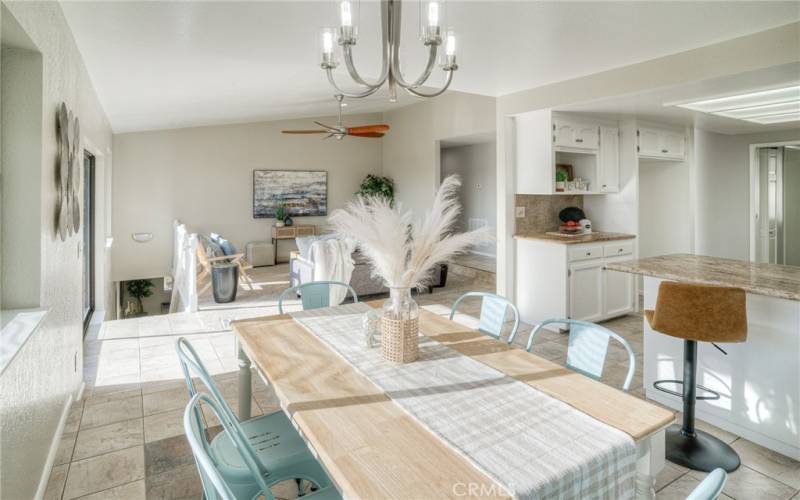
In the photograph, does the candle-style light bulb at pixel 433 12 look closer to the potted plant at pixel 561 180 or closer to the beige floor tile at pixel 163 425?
the beige floor tile at pixel 163 425

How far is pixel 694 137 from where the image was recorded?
553 cm

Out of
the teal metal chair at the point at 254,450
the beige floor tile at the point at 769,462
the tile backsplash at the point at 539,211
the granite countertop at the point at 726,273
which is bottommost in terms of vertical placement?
the beige floor tile at the point at 769,462

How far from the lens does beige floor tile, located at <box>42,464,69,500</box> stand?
206 cm

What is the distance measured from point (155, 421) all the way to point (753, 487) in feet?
10.5

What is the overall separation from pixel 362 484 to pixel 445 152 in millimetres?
9392

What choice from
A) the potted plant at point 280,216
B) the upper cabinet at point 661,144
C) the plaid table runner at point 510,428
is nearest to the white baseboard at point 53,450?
A: the plaid table runner at point 510,428

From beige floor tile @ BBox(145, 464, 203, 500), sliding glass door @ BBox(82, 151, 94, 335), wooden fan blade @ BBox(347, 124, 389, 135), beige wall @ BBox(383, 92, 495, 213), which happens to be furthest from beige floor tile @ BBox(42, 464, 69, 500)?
beige wall @ BBox(383, 92, 495, 213)

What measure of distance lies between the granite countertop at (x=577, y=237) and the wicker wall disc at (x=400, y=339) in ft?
10.1

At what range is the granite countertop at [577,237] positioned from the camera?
4500mm

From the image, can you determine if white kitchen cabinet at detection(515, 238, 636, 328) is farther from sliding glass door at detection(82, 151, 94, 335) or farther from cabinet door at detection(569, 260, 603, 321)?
sliding glass door at detection(82, 151, 94, 335)

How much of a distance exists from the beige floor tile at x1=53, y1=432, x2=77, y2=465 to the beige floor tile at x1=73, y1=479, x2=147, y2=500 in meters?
0.41

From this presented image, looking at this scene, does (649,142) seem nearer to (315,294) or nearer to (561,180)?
(561,180)

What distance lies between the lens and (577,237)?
15.4ft

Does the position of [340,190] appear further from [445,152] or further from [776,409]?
[776,409]
